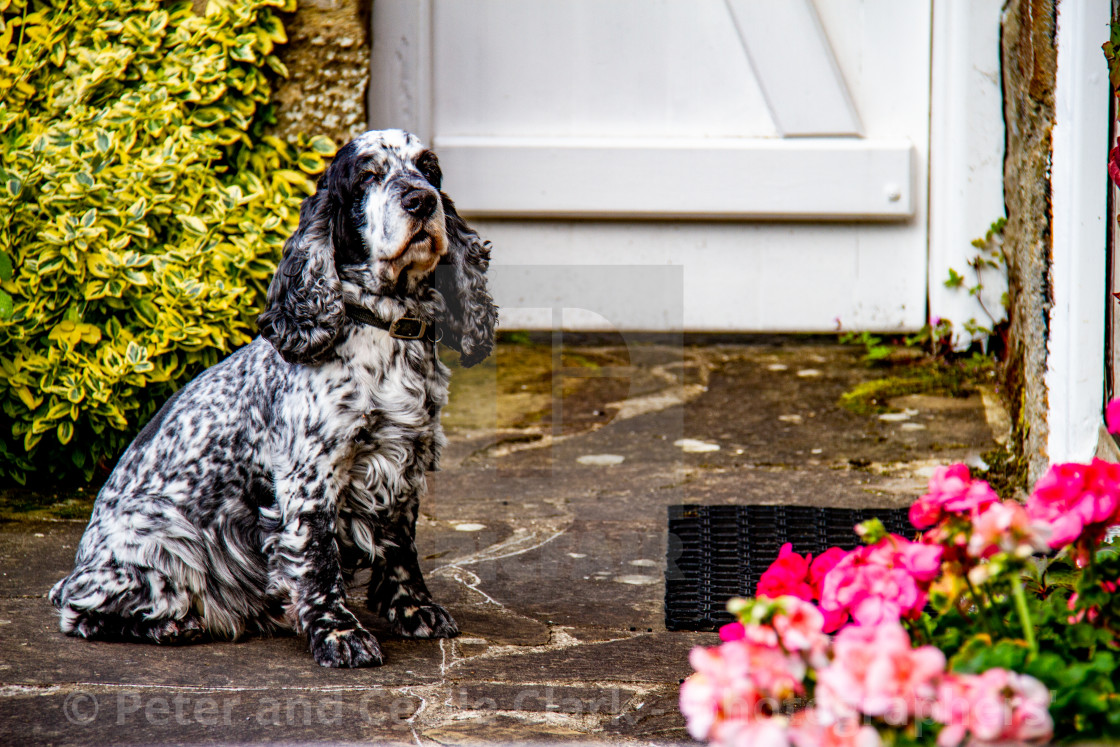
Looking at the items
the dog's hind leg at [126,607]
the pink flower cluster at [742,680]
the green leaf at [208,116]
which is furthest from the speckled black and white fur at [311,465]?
the green leaf at [208,116]

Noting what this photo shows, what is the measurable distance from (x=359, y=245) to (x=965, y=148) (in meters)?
3.17

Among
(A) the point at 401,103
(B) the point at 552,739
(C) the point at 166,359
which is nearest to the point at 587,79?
(A) the point at 401,103

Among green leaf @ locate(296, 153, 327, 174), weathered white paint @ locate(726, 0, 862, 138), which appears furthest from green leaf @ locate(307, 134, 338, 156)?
weathered white paint @ locate(726, 0, 862, 138)

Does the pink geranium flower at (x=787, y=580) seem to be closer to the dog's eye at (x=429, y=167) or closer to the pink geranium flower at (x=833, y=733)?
the pink geranium flower at (x=833, y=733)

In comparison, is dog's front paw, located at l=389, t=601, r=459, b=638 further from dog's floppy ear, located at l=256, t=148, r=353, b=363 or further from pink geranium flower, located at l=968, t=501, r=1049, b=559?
pink geranium flower, located at l=968, t=501, r=1049, b=559

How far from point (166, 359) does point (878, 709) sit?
3089 mm

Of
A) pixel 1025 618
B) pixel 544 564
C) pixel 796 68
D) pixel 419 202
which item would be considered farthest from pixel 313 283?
pixel 796 68

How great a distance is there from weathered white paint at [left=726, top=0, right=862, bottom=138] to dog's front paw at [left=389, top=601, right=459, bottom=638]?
313 centimetres

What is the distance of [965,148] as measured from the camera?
4.82 meters

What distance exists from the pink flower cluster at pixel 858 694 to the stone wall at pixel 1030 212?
7.96ft

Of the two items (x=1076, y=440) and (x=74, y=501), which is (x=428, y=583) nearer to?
(x=74, y=501)

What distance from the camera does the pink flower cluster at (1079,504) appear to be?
141 cm

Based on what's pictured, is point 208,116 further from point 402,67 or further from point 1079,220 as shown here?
point 1079,220

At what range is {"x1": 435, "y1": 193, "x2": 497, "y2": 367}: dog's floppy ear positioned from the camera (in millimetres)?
2795
